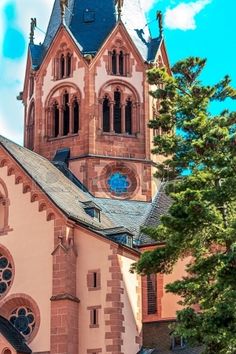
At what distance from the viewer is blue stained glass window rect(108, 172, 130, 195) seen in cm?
4288

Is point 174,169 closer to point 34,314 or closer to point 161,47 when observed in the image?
point 34,314

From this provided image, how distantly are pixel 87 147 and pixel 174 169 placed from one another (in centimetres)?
1609

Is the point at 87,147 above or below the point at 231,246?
above

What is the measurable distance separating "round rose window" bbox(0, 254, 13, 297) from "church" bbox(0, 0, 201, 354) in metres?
0.05

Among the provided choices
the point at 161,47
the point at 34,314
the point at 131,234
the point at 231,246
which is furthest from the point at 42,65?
the point at 231,246

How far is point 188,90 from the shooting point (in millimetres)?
28094

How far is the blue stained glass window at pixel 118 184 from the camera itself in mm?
42875

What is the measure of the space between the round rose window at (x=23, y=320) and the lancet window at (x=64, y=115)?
13.7 meters

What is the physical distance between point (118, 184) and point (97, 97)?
5442 mm

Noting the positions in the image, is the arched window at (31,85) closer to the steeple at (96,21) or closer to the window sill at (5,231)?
the steeple at (96,21)

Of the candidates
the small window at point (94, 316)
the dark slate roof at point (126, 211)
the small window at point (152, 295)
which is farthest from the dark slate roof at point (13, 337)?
the dark slate roof at point (126, 211)

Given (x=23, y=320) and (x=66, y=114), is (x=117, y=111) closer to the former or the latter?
(x=66, y=114)

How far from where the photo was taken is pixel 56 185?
125 ft

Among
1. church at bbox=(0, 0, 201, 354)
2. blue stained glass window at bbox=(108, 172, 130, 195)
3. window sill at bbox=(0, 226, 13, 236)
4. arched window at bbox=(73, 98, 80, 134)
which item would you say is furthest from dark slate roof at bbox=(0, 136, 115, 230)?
arched window at bbox=(73, 98, 80, 134)
